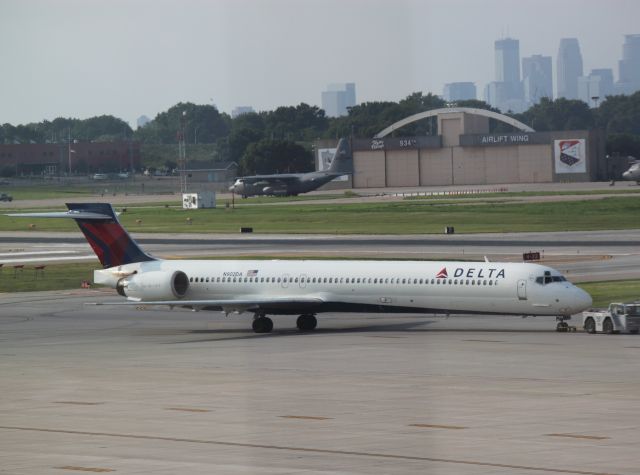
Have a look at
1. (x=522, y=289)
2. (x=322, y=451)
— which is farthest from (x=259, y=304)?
(x=322, y=451)

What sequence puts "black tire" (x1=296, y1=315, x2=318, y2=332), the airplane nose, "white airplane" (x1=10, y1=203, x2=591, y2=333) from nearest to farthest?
1. the airplane nose
2. "white airplane" (x1=10, y1=203, x2=591, y2=333)
3. "black tire" (x1=296, y1=315, x2=318, y2=332)

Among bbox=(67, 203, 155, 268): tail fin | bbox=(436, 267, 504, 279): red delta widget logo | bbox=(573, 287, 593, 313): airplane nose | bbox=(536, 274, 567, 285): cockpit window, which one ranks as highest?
bbox=(67, 203, 155, 268): tail fin

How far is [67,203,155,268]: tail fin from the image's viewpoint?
59531 millimetres

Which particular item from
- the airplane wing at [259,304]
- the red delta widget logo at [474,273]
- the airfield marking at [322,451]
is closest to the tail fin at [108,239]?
the airplane wing at [259,304]

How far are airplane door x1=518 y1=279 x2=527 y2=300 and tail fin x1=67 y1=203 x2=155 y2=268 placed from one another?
735 inches

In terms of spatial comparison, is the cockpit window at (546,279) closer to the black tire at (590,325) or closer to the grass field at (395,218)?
the black tire at (590,325)

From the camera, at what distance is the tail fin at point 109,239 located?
5953 centimetres

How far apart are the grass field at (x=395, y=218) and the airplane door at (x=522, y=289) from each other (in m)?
62.6

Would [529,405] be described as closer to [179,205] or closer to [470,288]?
[470,288]

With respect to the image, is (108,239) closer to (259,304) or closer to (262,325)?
(259,304)

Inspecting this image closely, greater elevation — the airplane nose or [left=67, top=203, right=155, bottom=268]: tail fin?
[left=67, top=203, right=155, bottom=268]: tail fin

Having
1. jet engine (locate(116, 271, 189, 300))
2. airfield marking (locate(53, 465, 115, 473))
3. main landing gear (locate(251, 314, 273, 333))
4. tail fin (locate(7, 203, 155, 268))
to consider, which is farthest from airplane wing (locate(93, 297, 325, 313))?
airfield marking (locate(53, 465, 115, 473))

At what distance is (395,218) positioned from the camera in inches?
5167

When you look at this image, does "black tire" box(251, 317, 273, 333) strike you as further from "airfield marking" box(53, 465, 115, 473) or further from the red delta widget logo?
"airfield marking" box(53, 465, 115, 473)
